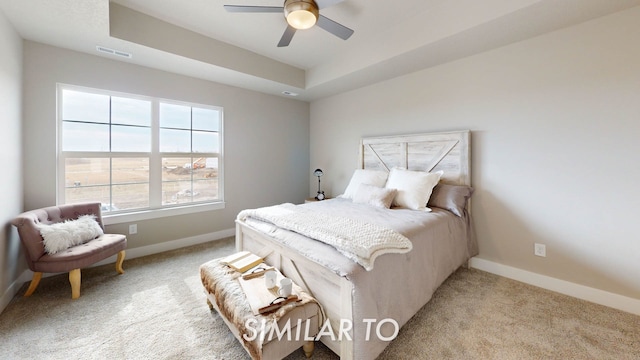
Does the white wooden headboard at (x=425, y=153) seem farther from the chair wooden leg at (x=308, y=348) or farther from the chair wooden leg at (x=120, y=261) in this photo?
the chair wooden leg at (x=120, y=261)

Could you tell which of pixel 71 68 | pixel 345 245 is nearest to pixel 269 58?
pixel 71 68

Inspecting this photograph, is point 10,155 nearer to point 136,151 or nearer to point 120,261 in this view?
point 136,151

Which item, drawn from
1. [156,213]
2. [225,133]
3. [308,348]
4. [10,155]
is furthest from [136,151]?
[308,348]

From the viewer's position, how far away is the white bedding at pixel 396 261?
139 centimetres

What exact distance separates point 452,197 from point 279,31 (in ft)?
9.03

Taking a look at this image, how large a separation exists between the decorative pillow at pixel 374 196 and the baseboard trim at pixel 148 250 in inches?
89.3

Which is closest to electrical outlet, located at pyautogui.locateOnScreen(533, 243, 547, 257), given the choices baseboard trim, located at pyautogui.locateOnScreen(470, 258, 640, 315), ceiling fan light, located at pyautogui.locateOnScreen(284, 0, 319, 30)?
baseboard trim, located at pyautogui.locateOnScreen(470, 258, 640, 315)

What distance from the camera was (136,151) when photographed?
3.17m

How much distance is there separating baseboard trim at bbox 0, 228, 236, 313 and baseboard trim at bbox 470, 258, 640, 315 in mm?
3596

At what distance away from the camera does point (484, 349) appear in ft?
5.23

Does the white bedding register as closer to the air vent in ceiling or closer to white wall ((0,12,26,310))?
white wall ((0,12,26,310))

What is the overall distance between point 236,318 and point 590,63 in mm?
3502

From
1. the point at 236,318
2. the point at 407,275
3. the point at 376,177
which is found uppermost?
the point at 376,177

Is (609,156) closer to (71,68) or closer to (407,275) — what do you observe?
(407,275)
